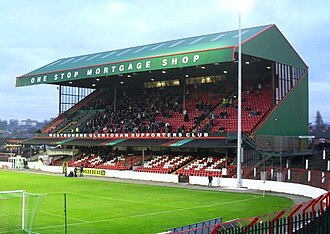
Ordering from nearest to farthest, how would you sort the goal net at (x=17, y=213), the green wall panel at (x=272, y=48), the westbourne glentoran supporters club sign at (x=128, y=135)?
the goal net at (x=17, y=213) → the green wall panel at (x=272, y=48) → the westbourne glentoran supporters club sign at (x=128, y=135)

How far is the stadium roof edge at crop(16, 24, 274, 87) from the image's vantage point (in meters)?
43.8

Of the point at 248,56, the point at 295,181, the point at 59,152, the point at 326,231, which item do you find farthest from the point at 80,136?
the point at 326,231

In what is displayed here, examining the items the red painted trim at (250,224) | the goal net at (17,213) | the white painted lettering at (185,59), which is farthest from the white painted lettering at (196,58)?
the red painted trim at (250,224)

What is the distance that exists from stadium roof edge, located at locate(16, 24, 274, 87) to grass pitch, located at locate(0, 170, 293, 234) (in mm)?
12893

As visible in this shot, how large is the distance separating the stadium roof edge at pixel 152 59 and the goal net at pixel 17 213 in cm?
2191

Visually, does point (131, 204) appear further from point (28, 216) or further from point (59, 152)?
point (59, 152)

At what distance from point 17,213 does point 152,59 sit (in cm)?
2762

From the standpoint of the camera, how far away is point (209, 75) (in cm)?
5997

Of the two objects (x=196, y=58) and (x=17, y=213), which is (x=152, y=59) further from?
(x=17, y=213)

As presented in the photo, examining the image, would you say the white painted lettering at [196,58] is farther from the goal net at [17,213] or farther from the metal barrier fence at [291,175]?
the goal net at [17,213]

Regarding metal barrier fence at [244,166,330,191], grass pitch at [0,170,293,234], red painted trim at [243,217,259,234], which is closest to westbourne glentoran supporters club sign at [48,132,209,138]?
metal barrier fence at [244,166,330,191]

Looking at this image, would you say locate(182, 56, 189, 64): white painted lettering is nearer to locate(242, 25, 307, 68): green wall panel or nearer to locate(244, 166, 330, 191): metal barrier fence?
locate(242, 25, 307, 68): green wall panel

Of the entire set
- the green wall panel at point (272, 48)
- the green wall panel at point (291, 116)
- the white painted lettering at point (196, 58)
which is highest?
the green wall panel at point (272, 48)

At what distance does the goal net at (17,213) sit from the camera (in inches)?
790
